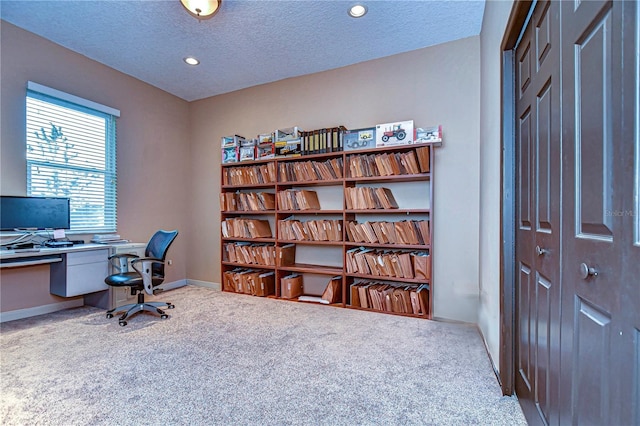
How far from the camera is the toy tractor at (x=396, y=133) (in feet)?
9.79

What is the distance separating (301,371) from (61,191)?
10.7 feet

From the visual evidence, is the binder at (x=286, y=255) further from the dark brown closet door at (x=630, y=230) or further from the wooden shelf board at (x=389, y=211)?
the dark brown closet door at (x=630, y=230)

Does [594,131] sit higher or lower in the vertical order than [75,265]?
higher

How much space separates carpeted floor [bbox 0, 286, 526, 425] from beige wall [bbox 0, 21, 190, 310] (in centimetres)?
133

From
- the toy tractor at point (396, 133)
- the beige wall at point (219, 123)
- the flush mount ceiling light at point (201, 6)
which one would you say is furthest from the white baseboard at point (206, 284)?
the flush mount ceiling light at point (201, 6)

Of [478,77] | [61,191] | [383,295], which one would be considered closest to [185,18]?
[61,191]

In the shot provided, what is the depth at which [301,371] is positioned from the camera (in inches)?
76.4

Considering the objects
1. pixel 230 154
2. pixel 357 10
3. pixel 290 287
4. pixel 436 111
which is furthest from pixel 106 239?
pixel 436 111

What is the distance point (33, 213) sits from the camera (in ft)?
9.30

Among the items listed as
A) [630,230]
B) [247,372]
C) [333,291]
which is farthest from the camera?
[333,291]

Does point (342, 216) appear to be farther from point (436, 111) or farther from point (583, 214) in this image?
point (583, 214)

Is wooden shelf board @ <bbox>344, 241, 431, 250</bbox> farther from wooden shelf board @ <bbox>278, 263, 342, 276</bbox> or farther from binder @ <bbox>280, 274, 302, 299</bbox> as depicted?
binder @ <bbox>280, 274, 302, 299</bbox>

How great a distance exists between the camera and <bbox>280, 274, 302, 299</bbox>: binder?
360cm

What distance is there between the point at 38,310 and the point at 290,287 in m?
2.61
